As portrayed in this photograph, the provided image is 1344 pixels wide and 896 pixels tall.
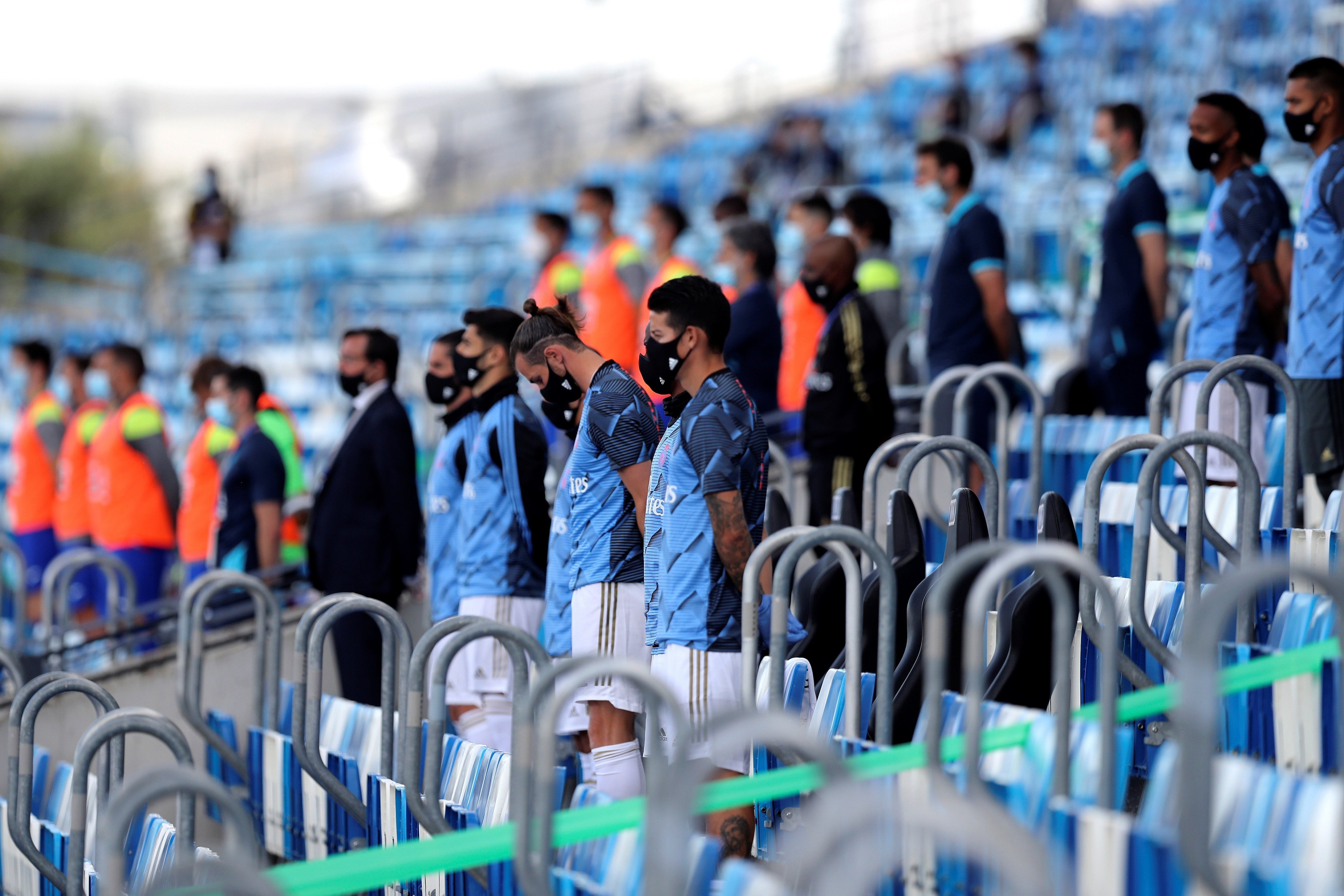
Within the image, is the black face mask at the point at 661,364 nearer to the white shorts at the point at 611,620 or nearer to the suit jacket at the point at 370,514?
the white shorts at the point at 611,620

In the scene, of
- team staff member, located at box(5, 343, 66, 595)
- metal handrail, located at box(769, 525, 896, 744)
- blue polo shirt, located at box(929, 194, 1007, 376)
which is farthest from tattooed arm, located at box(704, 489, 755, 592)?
team staff member, located at box(5, 343, 66, 595)

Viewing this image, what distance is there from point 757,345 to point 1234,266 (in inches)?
75.5

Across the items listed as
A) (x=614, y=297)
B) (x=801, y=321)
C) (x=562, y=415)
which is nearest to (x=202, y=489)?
(x=614, y=297)

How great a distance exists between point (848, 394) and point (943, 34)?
1545 centimetres

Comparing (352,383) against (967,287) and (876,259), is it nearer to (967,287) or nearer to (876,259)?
(967,287)

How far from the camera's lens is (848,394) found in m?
5.37

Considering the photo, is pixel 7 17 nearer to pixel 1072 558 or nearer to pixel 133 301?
pixel 133 301

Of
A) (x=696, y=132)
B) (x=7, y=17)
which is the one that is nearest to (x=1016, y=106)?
(x=696, y=132)

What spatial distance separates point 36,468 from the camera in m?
9.16

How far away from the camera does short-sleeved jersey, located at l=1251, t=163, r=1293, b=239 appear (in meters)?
5.19

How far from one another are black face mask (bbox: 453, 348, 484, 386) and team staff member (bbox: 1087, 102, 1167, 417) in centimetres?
259

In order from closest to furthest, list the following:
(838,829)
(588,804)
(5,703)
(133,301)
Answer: (838,829)
(588,804)
(5,703)
(133,301)

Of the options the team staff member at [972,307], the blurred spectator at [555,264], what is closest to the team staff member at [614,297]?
the blurred spectator at [555,264]

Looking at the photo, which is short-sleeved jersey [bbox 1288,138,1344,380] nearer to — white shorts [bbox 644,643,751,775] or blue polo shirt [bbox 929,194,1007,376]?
blue polo shirt [bbox 929,194,1007,376]
